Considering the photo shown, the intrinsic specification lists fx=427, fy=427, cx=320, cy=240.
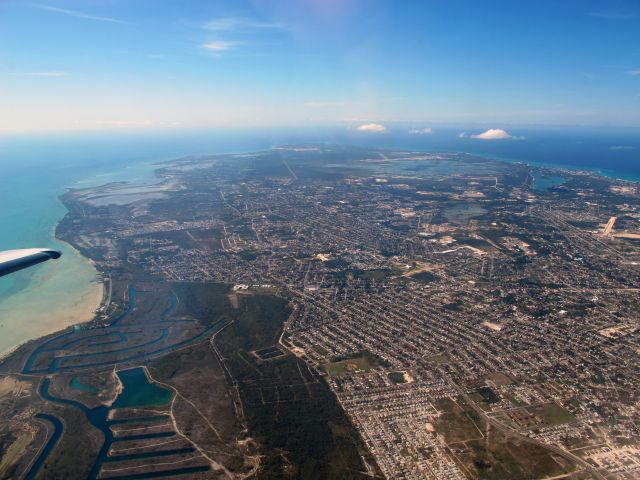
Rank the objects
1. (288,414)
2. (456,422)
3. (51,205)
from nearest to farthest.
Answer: (456,422), (288,414), (51,205)

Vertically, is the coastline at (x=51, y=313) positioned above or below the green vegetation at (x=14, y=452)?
below

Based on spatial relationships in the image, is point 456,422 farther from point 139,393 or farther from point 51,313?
point 51,313

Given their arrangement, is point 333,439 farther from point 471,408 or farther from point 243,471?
point 471,408

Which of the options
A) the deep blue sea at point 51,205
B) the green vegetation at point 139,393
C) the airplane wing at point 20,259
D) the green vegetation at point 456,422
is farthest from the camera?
the deep blue sea at point 51,205

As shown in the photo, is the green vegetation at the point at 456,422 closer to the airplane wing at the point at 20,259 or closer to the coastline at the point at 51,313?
the airplane wing at the point at 20,259

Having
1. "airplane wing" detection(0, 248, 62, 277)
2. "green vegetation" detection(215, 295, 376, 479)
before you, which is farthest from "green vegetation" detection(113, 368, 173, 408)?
"airplane wing" detection(0, 248, 62, 277)

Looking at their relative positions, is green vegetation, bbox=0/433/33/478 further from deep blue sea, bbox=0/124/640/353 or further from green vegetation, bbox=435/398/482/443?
green vegetation, bbox=435/398/482/443

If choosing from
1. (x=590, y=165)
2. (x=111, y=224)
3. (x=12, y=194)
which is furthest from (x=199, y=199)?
(x=590, y=165)

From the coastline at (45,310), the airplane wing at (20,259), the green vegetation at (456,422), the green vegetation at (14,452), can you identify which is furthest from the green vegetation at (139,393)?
the green vegetation at (456,422)

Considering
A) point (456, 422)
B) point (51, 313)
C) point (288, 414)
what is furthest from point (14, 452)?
point (456, 422)
